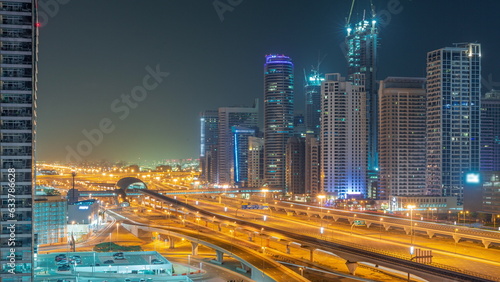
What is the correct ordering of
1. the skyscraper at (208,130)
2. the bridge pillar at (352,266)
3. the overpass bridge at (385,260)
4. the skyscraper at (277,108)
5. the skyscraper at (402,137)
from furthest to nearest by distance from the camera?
the skyscraper at (208,130) → the skyscraper at (277,108) → the skyscraper at (402,137) → the bridge pillar at (352,266) → the overpass bridge at (385,260)

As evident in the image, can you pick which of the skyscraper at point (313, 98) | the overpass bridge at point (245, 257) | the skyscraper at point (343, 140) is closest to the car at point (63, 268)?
the overpass bridge at point (245, 257)

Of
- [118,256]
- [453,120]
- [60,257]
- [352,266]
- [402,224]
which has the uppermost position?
[453,120]

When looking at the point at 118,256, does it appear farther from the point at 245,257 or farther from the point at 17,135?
the point at 17,135

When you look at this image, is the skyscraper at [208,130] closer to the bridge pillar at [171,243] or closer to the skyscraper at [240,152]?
the skyscraper at [240,152]

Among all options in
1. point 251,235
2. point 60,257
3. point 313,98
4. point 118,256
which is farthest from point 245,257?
point 313,98

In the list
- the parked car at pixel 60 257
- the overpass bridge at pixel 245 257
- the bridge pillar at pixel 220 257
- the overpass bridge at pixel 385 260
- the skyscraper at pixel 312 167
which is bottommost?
the bridge pillar at pixel 220 257

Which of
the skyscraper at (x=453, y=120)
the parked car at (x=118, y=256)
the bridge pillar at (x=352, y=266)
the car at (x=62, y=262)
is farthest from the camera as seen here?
the skyscraper at (x=453, y=120)

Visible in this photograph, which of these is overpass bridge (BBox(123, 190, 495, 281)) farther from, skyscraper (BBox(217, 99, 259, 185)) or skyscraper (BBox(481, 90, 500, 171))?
skyscraper (BBox(217, 99, 259, 185))
